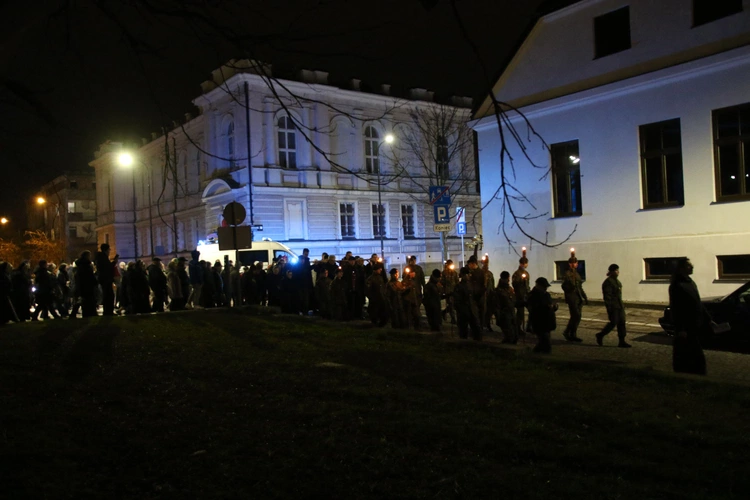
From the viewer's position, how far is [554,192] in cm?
2309

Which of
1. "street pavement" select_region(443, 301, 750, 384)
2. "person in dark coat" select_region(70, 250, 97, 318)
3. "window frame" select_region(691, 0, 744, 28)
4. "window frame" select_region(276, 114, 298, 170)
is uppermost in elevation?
"window frame" select_region(276, 114, 298, 170)

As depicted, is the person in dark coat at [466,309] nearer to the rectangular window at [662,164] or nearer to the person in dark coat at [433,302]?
the person in dark coat at [433,302]

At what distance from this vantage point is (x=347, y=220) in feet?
155

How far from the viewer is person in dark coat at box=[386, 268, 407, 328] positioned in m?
16.0

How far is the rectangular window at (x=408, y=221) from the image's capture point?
49750mm

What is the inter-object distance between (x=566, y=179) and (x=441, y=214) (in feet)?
18.5

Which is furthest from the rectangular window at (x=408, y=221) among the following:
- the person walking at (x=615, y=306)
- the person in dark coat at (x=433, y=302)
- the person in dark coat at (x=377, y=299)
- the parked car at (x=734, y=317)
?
the parked car at (x=734, y=317)

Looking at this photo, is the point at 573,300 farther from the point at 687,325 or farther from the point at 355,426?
the point at 355,426

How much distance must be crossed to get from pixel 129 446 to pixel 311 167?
1590 inches

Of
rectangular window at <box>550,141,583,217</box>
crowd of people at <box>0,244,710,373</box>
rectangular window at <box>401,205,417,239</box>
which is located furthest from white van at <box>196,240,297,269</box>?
rectangular window at <box>401,205,417,239</box>

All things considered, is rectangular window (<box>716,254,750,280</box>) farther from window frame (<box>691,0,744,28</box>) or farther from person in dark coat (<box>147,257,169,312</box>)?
person in dark coat (<box>147,257,169,312</box>)

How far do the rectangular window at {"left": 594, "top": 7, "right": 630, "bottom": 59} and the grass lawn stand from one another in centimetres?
1531

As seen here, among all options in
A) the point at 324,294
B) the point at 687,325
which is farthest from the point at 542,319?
the point at 324,294

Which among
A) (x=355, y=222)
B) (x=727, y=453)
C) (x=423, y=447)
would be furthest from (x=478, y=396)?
(x=355, y=222)
